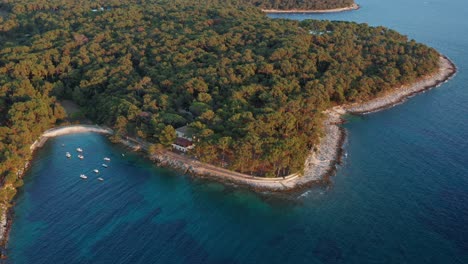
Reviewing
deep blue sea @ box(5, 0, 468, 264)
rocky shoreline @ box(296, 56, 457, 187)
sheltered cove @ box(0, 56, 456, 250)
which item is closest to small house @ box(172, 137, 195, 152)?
sheltered cove @ box(0, 56, 456, 250)

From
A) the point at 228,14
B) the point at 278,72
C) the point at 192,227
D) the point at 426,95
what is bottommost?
the point at 192,227

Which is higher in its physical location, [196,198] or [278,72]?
[278,72]

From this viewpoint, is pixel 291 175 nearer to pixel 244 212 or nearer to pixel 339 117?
pixel 244 212

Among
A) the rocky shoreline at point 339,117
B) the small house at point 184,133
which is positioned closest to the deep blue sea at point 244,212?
the rocky shoreline at point 339,117

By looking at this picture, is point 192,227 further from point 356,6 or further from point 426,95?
point 356,6

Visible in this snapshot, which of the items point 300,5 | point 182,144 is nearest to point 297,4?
point 300,5

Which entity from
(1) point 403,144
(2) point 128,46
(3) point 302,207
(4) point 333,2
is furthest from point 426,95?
(4) point 333,2

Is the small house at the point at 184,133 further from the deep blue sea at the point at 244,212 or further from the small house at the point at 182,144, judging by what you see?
the deep blue sea at the point at 244,212

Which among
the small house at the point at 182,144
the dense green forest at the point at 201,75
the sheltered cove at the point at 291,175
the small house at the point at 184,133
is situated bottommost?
the sheltered cove at the point at 291,175
